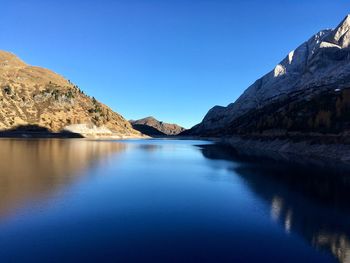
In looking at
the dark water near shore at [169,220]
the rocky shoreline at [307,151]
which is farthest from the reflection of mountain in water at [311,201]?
the rocky shoreline at [307,151]

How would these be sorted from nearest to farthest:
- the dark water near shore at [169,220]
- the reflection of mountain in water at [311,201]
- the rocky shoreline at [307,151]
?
the dark water near shore at [169,220] < the reflection of mountain in water at [311,201] < the rocky shoreline at [307,151]

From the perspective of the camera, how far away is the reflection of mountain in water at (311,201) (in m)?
25.3

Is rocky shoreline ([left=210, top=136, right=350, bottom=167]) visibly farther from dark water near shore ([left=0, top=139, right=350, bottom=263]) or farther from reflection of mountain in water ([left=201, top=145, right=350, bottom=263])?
dark water near shore ([left=0, top=139, right=350, bottom=263])

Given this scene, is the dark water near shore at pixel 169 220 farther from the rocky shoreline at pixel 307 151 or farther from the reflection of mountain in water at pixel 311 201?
the rocky shoreline at pixel 307 151

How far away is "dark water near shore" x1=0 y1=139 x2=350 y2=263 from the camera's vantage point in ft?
69.6

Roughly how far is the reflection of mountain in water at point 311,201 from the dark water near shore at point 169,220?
0.35 ft

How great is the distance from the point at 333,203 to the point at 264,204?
26.0 feet

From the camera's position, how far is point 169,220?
1140 inches

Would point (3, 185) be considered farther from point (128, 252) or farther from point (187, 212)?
point (128, 252)

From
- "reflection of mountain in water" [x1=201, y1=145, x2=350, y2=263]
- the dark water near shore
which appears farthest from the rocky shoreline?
the dark water near shore

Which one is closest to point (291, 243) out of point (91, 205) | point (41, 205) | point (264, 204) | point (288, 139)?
point (264, 204)

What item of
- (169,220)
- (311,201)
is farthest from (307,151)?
(169,220)

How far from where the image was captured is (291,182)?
174 feet

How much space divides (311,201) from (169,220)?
18.6 m
